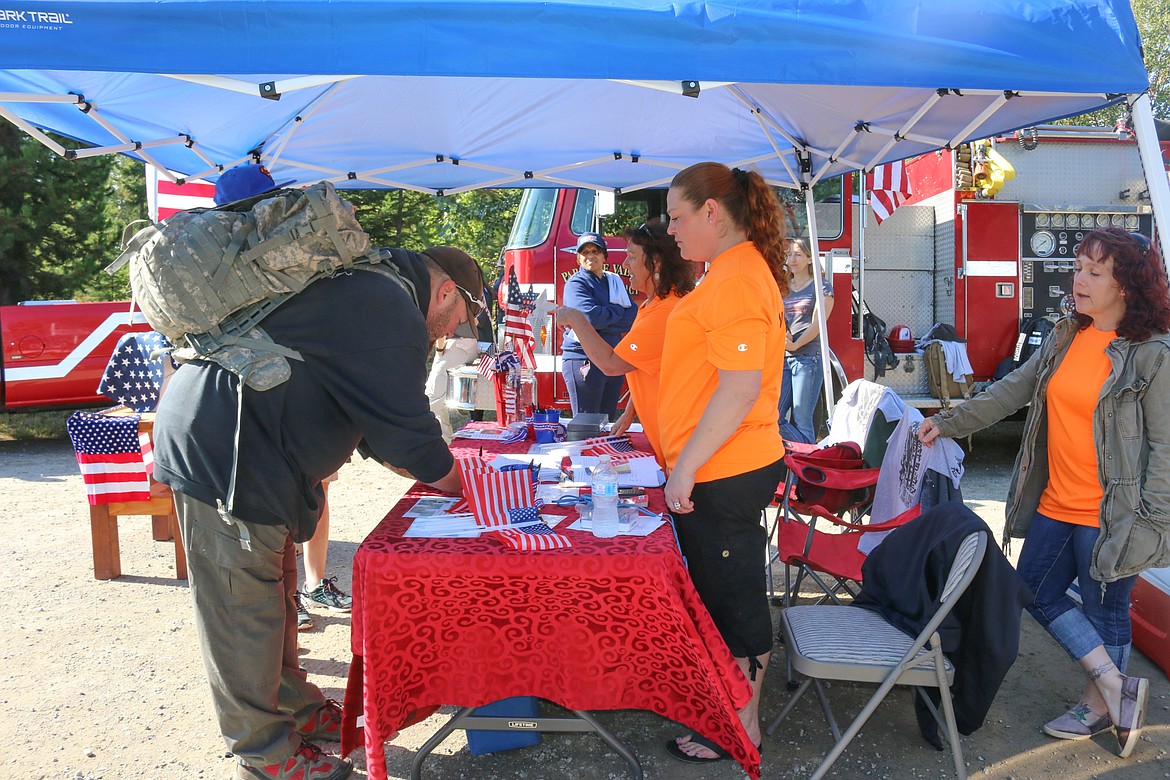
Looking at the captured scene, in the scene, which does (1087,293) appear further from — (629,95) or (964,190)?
(964,190)

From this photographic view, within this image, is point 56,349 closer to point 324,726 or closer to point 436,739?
point 324,726

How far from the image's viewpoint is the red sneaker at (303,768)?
243cm

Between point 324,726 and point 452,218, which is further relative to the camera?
point 452,218

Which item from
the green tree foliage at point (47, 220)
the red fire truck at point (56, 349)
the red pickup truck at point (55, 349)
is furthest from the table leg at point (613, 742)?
the green tree foliage at point (47, 220)

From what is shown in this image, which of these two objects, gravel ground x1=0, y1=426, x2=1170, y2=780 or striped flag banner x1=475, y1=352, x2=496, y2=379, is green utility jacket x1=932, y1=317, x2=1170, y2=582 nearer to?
gravel ground x1=0, y1=426, x2=1170, y2=780

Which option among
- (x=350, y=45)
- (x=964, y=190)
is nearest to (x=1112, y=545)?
(x=350, y=45)

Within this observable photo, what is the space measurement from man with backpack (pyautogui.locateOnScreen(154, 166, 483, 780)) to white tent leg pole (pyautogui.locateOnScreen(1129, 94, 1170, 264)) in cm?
240

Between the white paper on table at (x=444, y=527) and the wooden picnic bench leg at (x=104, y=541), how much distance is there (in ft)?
9.36

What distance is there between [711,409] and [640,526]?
41 cm

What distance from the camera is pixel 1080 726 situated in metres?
2.88

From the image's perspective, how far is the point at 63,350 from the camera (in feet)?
26.4

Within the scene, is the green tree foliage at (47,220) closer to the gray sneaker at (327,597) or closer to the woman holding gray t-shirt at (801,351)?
the gray sneaker at (327,597)

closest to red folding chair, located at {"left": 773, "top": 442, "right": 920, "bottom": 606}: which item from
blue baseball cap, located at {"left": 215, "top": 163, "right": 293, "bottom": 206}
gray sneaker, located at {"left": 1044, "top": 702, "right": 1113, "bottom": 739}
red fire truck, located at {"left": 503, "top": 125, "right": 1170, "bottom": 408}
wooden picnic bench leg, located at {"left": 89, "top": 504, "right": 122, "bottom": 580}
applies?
gray sneaker, located at {"left": 1044, "top": 702, "right": 1113, "bottom": 739}

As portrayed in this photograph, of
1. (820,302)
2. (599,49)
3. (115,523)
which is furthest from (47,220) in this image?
(599,49)
